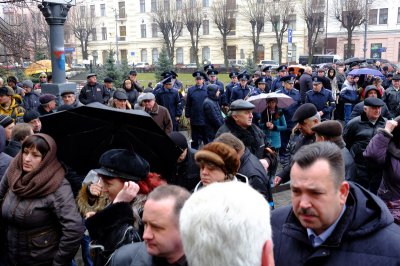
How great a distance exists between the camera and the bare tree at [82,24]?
63500mm

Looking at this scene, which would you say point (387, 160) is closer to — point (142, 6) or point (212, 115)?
point (212, 115)

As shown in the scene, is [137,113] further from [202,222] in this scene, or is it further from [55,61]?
[55,61]

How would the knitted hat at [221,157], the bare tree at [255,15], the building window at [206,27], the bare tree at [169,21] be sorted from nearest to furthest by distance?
the knitted hat at [221,157] → the bare tree at [255,15] → the bare tree at [169,21] → the building window at [206,27]

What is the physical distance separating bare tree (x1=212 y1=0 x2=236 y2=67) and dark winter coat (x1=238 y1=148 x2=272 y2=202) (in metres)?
52.9

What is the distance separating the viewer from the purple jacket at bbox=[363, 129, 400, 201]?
408cm

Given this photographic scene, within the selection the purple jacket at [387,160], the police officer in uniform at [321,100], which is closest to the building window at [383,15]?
the police officer in uniform at [321,100]

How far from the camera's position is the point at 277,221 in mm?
2480

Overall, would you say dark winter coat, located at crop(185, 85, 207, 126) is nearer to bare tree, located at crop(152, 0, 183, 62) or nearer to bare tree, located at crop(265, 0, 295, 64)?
bare tree, located at crop(265, 0, 295, 64)

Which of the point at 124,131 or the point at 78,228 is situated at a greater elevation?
the point at 124,131

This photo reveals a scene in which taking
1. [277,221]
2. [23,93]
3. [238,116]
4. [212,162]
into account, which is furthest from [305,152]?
[23,93]

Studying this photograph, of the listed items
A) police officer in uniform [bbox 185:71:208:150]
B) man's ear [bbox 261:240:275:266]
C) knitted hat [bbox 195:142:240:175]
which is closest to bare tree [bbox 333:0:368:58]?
police officer in uniform [bbox 185:71:208:150]

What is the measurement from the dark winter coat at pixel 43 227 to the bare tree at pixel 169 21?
54.6m

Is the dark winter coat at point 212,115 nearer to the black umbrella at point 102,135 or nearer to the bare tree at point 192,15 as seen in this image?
the black umbrella at point 102,135

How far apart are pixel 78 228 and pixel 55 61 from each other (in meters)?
6.57
